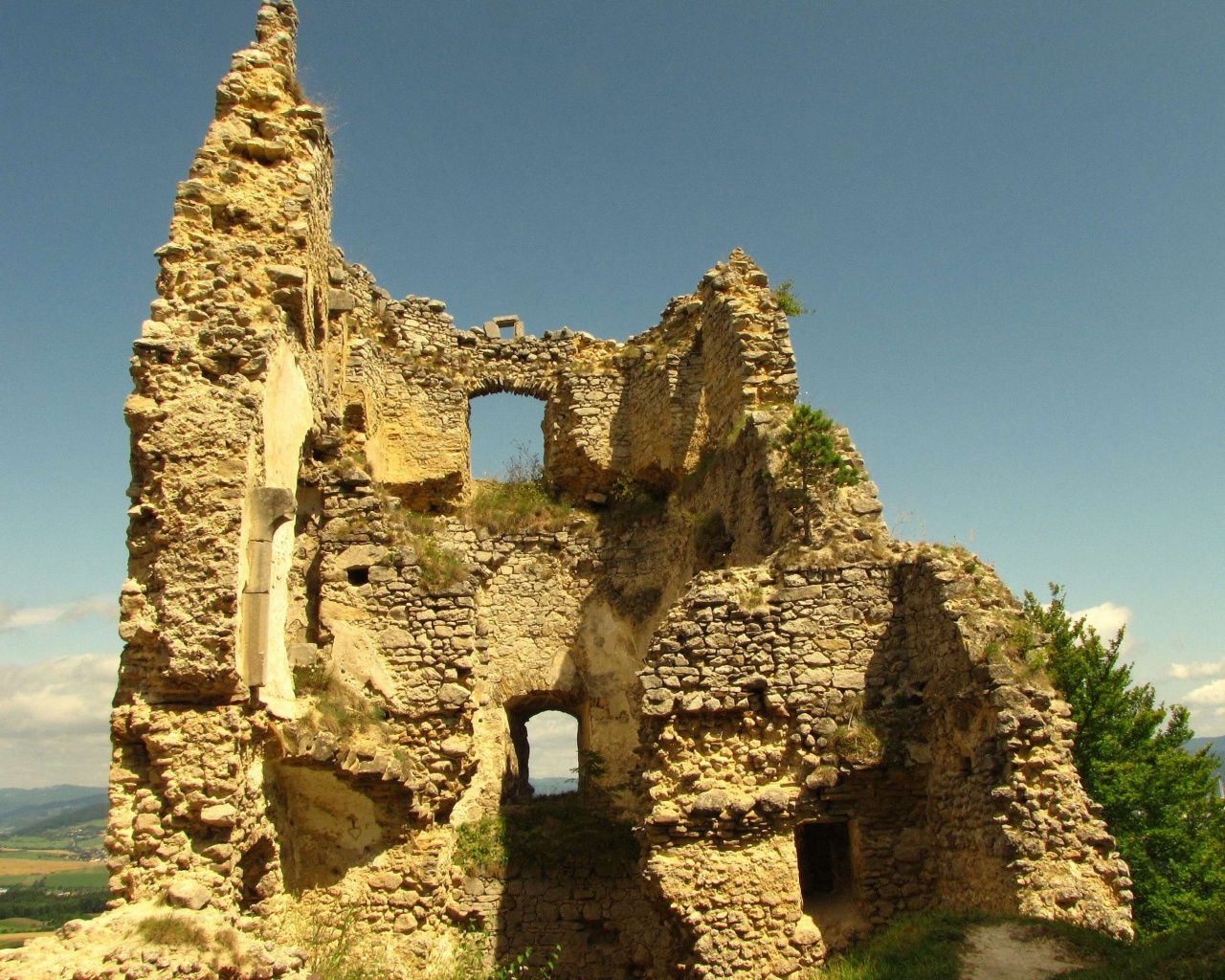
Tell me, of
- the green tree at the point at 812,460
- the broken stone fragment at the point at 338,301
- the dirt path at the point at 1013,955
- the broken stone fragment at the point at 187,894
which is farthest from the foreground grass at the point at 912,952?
the broken stone fragment at the point at 338,301

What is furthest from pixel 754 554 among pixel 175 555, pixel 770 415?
pixel 175 555

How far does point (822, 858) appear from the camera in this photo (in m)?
11.3

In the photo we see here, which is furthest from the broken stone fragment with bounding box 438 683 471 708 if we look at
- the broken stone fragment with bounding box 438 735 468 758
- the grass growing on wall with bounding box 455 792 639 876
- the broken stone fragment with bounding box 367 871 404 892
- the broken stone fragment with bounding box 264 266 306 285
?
the broken stone fragment with bounding box 264 266 306 285

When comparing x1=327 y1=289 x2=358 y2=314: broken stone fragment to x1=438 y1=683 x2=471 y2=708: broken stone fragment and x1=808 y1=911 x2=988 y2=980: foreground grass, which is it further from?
x1=808 y1=911 x2=988 y2=980: foreground grass

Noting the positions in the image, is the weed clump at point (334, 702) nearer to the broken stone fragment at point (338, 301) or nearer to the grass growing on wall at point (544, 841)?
the grass growing on wall at point (544, 841)

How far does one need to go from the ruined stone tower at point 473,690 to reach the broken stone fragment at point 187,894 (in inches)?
1.1

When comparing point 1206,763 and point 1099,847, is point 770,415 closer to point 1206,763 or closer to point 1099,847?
point 1099,847

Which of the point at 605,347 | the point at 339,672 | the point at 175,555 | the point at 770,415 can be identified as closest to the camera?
the point at 175,555

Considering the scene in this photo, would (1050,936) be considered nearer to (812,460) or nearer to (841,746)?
(841,746)

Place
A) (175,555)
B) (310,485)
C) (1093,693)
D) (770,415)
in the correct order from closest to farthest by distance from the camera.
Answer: (175,555) → (310,485) → (770,415) → (1093,693)

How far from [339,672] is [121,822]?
321 centimetres

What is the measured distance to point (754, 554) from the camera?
11984mm

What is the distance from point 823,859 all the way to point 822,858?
0.02m

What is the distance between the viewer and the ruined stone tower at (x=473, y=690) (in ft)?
26.6
